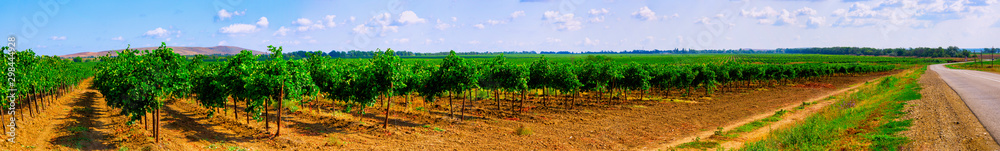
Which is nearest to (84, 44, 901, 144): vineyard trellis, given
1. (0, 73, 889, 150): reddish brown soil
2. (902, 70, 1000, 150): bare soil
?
(0, 73, 889, 150): reddish brown soil

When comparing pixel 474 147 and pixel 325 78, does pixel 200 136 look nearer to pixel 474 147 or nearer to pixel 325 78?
pixel 325 78

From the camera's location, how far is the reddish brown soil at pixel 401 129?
60.1ft

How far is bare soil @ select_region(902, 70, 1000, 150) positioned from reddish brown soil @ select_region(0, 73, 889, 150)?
28.2 feet

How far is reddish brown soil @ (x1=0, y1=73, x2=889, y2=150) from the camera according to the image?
721 inches

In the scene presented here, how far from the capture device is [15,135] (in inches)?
777

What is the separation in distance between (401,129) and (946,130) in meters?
21.0

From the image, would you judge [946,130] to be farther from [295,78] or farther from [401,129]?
[295,78]

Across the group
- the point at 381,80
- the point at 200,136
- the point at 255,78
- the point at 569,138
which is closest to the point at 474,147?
the point at 569,138

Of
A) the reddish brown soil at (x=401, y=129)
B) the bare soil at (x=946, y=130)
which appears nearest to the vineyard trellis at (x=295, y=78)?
the reddish brown soil at (x=401, y=129)

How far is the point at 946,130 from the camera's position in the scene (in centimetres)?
1305

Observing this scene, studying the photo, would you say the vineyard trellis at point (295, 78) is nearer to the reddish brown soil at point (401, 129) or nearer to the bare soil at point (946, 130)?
the reddish brown soil at point (401, 129)

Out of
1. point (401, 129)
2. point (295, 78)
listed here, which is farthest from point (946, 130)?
point (295, 78)

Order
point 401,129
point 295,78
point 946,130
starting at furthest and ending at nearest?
1. point 401,129
2. point 295,78
3. point 946,130

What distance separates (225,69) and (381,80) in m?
6.73
